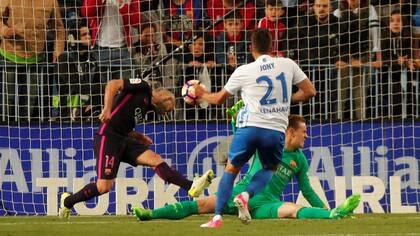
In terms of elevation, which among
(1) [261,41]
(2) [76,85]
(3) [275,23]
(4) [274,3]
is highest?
(4) [274,3]

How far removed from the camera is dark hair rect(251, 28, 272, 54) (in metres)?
10.7

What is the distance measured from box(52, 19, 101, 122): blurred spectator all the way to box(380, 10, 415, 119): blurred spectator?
12.9ft

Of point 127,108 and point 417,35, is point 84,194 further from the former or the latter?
point 417,35

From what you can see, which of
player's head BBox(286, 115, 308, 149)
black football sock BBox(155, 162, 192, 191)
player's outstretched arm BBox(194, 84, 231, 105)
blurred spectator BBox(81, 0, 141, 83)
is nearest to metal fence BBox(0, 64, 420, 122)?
blurred spectator BBox(81, 0, 141, 83)

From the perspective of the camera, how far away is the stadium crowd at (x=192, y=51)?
16203mm

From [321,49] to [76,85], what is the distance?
339 cm

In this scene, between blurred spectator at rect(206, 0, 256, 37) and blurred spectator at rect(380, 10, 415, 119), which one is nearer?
blurred spectator at rect(380, 10, 415, 119)

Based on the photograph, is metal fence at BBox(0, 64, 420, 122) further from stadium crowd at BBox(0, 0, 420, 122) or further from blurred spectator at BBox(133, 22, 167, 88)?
blurred spectator at BBox(133, 22, 167, 88)

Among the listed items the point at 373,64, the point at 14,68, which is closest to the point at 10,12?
the point at 14,68

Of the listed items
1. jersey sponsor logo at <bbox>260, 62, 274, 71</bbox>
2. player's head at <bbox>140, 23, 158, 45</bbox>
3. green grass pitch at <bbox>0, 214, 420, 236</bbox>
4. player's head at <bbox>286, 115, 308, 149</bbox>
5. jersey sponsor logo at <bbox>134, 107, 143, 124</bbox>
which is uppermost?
player's head at <bbox>140, 23, 158, 45</bbox>

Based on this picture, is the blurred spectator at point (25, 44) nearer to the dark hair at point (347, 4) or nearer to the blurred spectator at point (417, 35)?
the dark hair at point (347, 4)

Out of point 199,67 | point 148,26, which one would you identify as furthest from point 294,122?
point 148,26

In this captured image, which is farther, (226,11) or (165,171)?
(226,11)

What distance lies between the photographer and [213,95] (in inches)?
423
